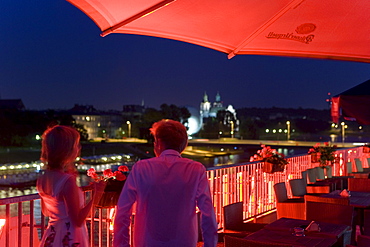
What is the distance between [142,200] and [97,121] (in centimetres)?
13582

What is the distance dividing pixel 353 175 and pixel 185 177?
26.1 ft

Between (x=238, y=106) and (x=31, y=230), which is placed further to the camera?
(x=238, y=106)

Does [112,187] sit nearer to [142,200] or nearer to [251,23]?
[142,200]

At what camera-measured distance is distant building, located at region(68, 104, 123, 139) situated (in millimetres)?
131875

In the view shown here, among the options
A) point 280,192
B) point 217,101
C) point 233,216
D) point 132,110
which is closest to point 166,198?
point 233,216

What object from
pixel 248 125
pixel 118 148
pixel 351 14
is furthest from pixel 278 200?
pixel 248 125

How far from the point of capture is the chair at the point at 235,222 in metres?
4.59

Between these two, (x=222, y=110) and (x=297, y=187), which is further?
(x=222, y=110)

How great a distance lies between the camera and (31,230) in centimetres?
330

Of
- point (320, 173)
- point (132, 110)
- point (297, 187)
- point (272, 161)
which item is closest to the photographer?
point (297, 187)

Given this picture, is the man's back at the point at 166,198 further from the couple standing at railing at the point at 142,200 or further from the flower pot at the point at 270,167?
the flower pot at the point at 270,167

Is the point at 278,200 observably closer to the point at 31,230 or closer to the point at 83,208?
the point at 31,230

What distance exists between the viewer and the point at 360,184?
295 inches

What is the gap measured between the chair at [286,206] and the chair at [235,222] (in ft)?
4.64
